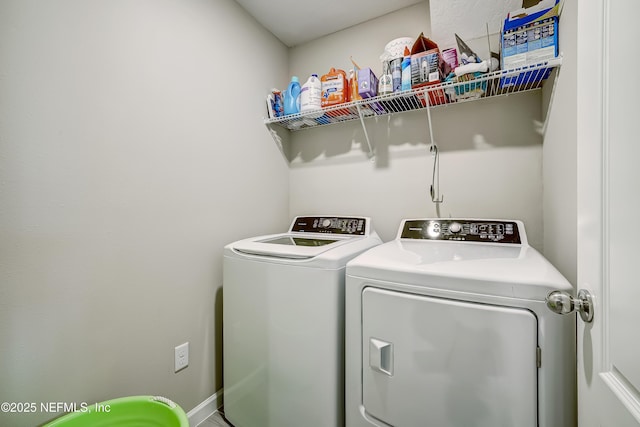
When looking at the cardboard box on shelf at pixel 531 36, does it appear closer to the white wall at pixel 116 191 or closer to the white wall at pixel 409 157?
the white wall at pixel 409 157

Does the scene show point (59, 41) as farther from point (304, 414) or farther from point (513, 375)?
point (513, 375)

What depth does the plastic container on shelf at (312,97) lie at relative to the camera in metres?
1.88

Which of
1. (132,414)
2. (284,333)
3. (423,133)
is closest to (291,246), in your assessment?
(284,333)

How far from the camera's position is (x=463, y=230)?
1.59 m

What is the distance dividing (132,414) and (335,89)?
209 cm

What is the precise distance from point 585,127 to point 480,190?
45.5 inches

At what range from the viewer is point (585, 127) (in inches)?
25.1

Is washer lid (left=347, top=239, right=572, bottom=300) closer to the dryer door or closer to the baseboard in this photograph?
the dryer door

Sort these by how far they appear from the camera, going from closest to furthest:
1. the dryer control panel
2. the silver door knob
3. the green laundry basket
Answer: the silver door knob < the green laundry basket < the dryer control panel

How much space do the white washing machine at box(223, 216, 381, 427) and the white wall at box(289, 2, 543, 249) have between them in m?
0.61

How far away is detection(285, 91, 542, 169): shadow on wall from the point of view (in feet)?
5.30

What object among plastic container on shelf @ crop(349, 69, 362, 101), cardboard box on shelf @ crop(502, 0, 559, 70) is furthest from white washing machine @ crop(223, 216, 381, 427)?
cardboard box on shelf @ crop(502, 0, 559, 70)

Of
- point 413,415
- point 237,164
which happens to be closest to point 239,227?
point 237,164

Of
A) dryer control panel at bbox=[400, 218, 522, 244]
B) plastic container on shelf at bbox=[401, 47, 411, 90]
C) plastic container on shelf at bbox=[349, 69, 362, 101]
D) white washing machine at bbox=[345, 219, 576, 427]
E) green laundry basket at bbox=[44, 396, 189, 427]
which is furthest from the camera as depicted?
plastic container on shelf at bbox=[349, 69, 362, 101]
